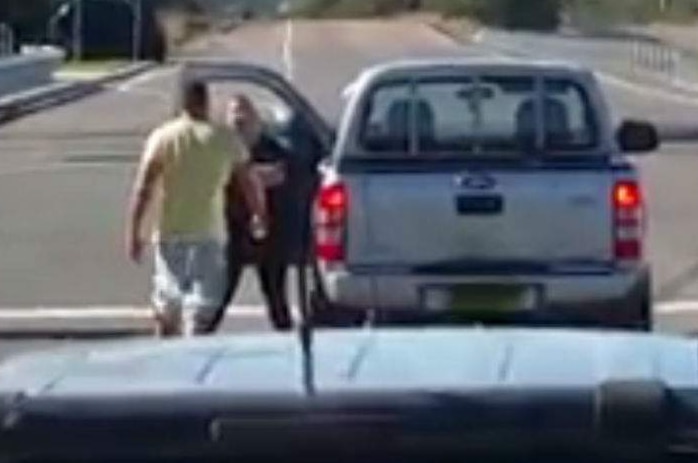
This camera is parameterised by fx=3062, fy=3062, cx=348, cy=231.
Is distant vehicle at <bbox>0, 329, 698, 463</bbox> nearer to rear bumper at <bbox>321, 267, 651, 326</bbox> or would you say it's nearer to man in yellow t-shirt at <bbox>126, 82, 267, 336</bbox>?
man in yellow t-shirt at <bbox>126, 82, 267, 336</bbox>

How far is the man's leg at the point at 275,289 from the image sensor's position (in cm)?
1761

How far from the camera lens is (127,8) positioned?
316ft

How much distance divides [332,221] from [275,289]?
193 cm

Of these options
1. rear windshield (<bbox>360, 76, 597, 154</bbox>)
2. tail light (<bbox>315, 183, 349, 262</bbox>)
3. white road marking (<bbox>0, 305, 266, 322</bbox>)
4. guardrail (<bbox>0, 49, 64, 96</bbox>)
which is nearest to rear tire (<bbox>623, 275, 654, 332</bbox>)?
rear windshield (<bbox>360, 76, 597, 154</bbox>)

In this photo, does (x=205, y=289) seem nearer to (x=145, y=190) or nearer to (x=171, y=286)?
(x=171, y=286)

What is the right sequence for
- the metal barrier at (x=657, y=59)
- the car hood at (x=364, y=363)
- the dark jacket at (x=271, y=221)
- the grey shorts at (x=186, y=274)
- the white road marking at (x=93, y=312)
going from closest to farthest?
the car hood at (x=364, y=363), the grey shorts at (x=186, y=274), the dark jacket at (x=271, y=221), the white road marking at (x=93, y=312), the metal barrier at (x=657, y=59)

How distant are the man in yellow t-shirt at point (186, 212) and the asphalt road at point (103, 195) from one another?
3300 millimetres

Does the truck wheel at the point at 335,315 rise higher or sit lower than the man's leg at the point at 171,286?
lower

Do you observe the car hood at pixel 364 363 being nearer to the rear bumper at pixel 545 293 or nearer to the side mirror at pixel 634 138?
the rear bumper at pixel 545 293

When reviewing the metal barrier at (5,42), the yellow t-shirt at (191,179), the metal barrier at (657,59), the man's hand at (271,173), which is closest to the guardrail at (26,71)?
the metal barrier at (5,42)

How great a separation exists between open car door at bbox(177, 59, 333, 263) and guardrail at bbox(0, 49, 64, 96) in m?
46.1

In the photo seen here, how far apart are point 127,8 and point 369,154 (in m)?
80.4

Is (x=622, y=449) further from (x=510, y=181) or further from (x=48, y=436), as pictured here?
(x=510, y=181)

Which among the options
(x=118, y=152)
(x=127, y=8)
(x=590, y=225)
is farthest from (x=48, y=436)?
(x=127, y=8)
